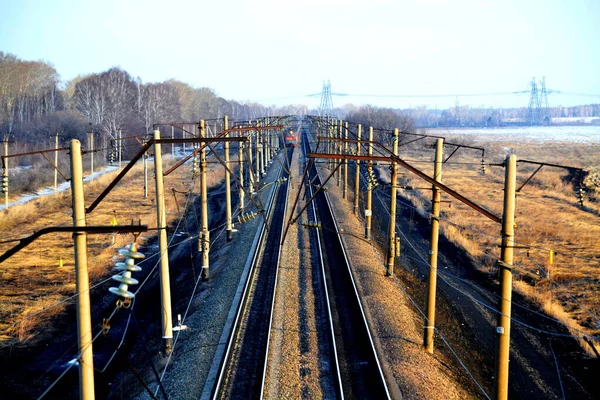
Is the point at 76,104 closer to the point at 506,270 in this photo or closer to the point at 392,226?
the point at 392,226

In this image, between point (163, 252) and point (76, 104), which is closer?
point (163, 252)

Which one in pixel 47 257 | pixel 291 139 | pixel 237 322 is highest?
pixel 291 139

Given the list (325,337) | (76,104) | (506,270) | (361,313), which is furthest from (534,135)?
(506,270)

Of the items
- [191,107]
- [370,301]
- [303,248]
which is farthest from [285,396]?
[191,107]

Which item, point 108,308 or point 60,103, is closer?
point 108,308

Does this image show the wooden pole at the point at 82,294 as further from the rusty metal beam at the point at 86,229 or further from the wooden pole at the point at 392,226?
the wooden pole at the point at 392,226

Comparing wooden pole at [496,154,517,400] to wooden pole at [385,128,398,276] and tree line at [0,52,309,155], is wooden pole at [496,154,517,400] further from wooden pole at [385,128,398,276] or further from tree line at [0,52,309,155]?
tree line at [0,52,309,155]

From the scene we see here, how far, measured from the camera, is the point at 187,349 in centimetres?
1366

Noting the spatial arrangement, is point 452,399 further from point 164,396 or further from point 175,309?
point 175,309

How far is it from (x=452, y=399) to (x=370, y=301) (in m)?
5.40

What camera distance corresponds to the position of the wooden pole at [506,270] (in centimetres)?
898

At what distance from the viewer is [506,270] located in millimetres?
9188

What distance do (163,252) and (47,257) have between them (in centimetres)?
1363

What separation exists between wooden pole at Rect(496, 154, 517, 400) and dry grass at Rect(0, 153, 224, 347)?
7.68 meters
